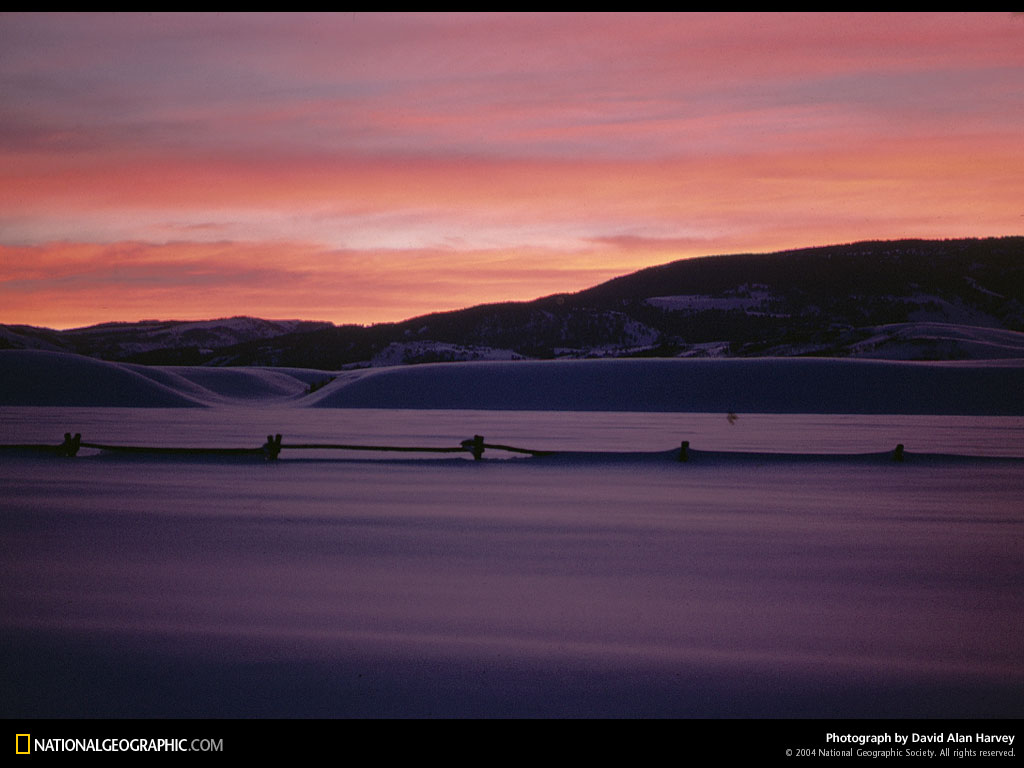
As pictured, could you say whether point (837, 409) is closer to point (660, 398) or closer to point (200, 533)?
point (660, 398)

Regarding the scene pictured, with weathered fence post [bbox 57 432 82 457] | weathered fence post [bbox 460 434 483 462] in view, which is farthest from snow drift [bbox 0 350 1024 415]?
weathered fence post [bbox 57 432 82 457]

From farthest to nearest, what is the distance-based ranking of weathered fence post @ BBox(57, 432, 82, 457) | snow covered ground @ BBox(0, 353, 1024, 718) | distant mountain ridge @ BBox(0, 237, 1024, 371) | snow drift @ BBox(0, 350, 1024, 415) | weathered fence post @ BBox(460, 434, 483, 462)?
distant mountain ridge @ BBox(0, 237, 1024, 371), snow drift @ BBox(0, 350, 1024, 415), weathered fence post @ BBox(460, 434, 483, 462), weathered fence post @ BBox(57, 432, 82, 457), snow covered ground @ BBox(0, 353, 1024, 718)

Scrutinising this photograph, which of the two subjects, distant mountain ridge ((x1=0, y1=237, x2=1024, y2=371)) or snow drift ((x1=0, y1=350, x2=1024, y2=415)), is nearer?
snow drift ((x1=0, y1=350, x2=1024, y2=415))

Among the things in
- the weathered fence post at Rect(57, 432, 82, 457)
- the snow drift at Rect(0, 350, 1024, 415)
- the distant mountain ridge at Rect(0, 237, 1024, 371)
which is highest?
the distant mountain ridge at Rect(0, 237, 1024, 371)

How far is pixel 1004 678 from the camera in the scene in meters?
2.87

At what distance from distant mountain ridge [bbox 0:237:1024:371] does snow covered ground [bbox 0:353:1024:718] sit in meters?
56.8

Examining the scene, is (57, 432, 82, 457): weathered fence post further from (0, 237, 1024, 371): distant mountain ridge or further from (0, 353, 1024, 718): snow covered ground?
(0, 237, 1024, 371): distant mountain ridge

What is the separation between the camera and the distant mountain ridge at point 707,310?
81.9 metres

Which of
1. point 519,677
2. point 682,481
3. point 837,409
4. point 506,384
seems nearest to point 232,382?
point 506,384

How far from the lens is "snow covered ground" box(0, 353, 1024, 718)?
108 inches

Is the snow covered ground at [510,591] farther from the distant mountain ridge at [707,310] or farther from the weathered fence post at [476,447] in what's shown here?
the distant mountain ridge at [707,310]

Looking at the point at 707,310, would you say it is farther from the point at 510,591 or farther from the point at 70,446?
the point at 510,591

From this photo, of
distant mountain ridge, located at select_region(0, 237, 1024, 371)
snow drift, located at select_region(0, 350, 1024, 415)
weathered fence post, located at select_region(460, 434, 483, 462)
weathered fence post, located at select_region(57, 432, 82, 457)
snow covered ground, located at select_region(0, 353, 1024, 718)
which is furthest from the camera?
distant mountain ridge, located at select_region(0, 237, 1024, 371)

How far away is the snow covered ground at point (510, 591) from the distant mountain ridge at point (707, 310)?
56765mm
